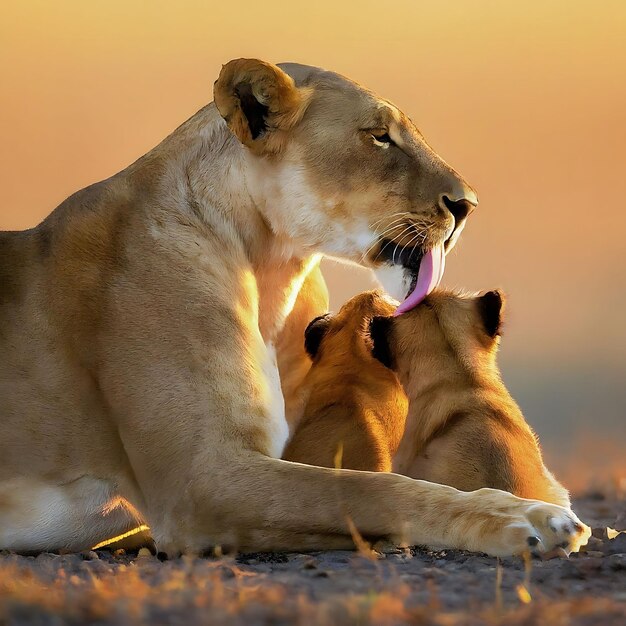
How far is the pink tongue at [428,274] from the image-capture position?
517 cm

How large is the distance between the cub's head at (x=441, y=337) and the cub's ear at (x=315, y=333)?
22cm

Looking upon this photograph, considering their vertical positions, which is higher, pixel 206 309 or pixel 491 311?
pixel 491 311

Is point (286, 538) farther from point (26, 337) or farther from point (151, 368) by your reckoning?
point (26, 337)

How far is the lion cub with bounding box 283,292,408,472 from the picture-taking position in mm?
5309

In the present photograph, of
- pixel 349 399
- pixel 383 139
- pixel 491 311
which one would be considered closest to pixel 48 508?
pixel 349 399

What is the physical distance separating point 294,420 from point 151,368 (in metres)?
1.05

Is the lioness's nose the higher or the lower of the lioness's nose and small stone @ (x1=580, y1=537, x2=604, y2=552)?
the higher

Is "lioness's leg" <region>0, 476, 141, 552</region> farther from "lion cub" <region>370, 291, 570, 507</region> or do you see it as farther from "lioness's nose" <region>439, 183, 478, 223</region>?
"lioness's nose" <region>439, 183, 478, 223</region>

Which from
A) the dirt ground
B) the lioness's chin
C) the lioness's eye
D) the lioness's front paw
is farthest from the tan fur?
the lioness's front paw

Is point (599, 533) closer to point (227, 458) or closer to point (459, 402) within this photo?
point (459, 402)

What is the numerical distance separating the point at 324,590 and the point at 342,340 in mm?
2529

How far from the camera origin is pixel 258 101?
16.6 ft

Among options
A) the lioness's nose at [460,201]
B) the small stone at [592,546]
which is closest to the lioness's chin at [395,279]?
the lioness's nose at [460,201]

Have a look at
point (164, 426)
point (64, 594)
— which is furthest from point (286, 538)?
point (64, 594)
